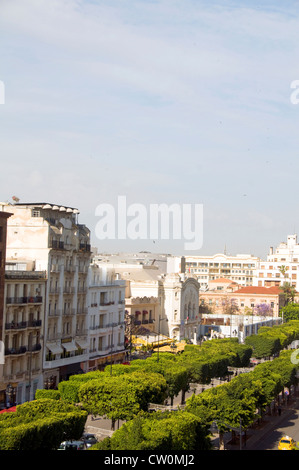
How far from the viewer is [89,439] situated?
184 ft

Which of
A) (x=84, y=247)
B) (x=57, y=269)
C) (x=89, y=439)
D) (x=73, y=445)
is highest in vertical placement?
Result: (x=84, y=247)

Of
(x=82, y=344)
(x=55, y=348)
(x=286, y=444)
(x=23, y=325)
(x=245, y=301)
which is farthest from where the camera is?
(x=245, y=301)

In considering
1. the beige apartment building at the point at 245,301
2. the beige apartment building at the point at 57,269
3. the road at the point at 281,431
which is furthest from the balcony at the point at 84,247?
the beige apartment building at the point at 245,301

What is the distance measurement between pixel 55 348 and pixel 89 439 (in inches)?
999

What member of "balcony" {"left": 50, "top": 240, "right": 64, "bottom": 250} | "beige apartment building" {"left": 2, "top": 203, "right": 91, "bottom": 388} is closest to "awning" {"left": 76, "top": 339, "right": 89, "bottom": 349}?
"beige apartment building" {"left": 2, "top": 203, "right": 91, "bottom": 388}

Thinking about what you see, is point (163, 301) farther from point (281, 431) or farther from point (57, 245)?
point (281, 431)

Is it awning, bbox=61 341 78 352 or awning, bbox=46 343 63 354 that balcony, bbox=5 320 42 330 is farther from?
awning, bbox=61 341 78 352

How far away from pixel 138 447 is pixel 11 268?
139 feet

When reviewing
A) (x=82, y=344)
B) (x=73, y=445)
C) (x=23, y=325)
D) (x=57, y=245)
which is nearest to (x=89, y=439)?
(x=73, y=445)

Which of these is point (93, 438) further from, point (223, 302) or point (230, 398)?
point (223, 302)

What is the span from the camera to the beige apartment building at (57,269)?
263ft

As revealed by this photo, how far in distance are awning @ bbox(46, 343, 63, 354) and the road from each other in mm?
24207

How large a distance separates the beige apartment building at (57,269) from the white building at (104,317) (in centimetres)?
268
